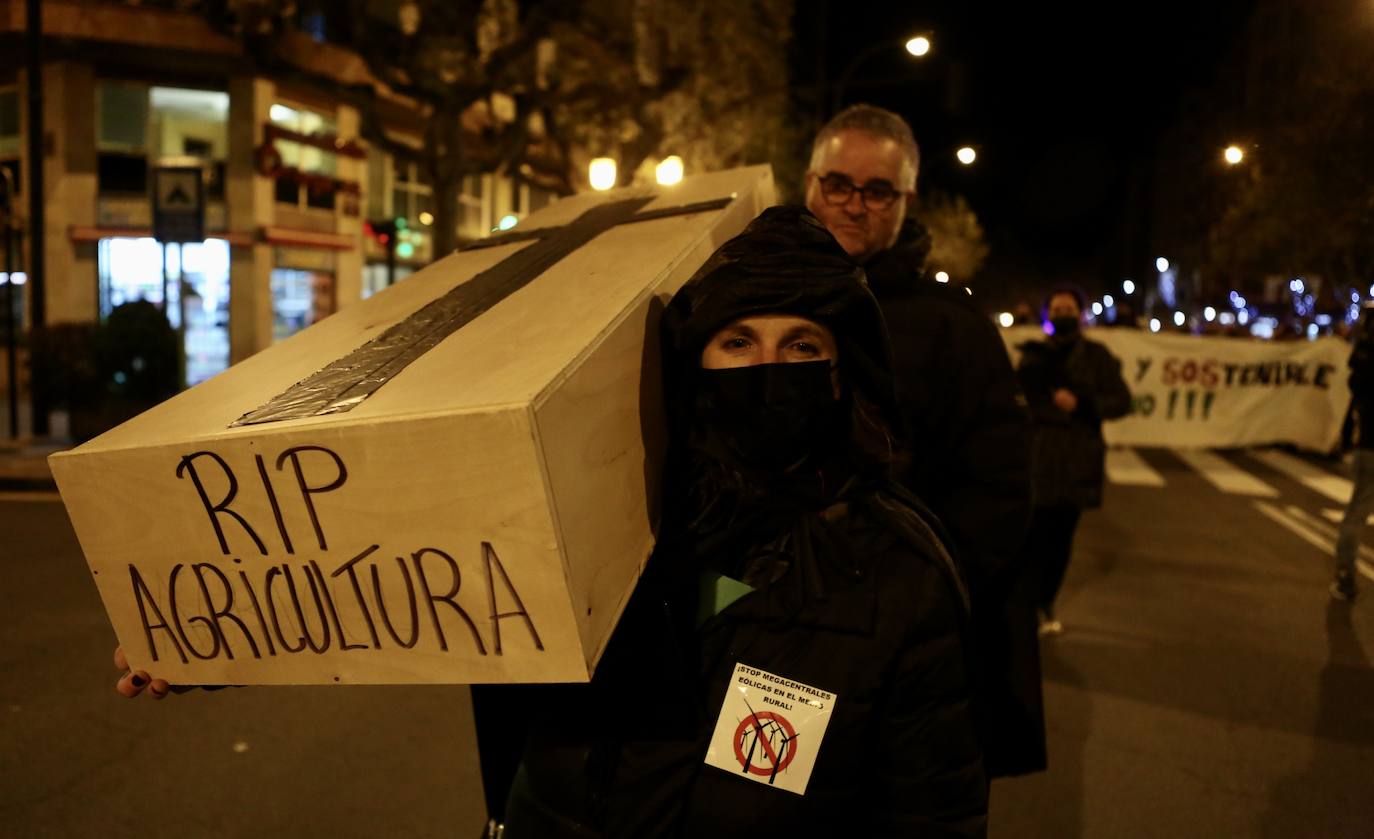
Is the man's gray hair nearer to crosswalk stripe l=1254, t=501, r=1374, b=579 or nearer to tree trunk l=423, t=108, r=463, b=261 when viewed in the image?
crosswalk stripe l=1254, t=501, r=1374, b=579

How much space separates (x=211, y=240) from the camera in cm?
2041

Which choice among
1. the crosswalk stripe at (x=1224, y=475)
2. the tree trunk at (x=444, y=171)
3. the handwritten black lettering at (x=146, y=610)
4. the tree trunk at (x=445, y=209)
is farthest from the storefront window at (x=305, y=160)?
the handwritten black lettering at (x=146, y=610)

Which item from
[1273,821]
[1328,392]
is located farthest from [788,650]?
[1328,392]

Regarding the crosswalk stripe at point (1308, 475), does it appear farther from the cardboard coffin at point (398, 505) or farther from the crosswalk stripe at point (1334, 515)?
the cardboard coffin at point (398, 505)

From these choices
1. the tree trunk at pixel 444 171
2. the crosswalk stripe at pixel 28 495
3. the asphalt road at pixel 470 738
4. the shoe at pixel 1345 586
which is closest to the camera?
the asphalt road at pixel 470 738

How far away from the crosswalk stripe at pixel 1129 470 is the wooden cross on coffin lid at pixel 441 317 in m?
11.1

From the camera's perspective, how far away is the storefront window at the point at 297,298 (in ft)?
70.2

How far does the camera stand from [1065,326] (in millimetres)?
5793

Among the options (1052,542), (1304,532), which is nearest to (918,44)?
(1304,532)

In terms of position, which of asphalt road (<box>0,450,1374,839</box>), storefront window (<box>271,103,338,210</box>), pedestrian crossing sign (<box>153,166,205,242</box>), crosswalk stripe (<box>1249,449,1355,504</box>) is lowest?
crosswalk stripe (<box>1249,449,1355,504</box>)

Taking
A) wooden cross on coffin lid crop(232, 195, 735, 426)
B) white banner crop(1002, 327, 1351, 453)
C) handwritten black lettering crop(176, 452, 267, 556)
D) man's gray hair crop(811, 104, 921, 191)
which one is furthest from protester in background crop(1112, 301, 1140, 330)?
handwritten black lettering crop(176, 452, 267, 556)

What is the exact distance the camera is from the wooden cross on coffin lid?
1.40 m

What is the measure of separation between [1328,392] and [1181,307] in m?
48.4

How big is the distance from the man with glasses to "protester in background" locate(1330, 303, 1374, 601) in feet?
17.5
